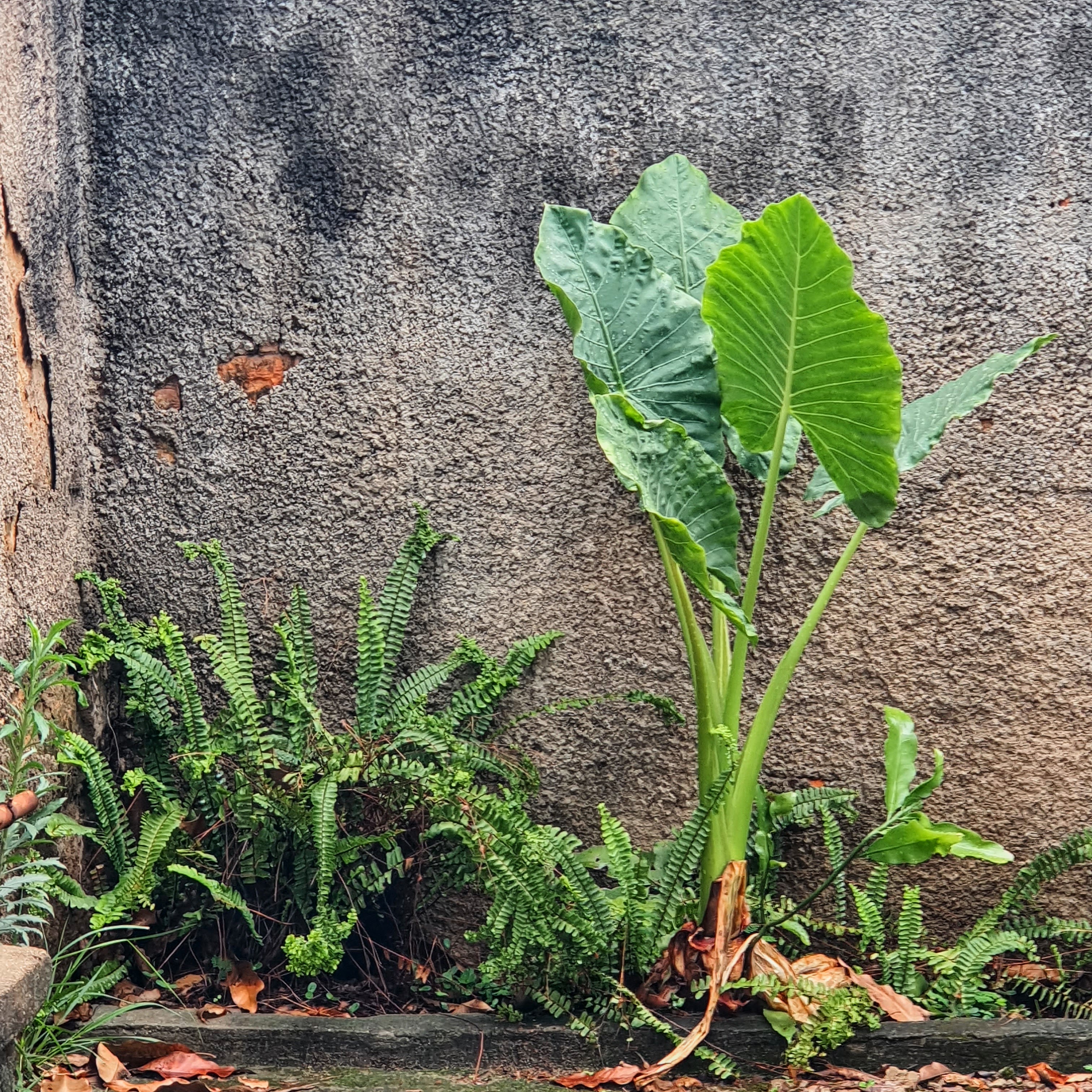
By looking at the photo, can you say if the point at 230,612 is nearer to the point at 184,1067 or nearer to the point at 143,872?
the point at 143,872

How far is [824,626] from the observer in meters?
2.57

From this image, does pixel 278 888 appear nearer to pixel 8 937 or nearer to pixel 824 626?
pixel 8 937

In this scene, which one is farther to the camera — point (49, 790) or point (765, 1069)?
point (49, 790)

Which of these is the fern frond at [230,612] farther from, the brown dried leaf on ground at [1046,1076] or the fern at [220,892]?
the brown dried leaf on ground at [1046,1076]

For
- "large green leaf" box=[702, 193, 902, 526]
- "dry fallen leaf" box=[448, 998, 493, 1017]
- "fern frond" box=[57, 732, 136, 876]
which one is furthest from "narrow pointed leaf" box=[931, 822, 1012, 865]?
"fern frond" box=[57, 732, 136, 876]

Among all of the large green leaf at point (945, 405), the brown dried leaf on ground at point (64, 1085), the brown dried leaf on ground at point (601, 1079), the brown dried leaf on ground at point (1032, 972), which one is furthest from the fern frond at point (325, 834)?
the brown dried leaf on ground at point (1032, 972)

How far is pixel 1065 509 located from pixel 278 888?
2270 mm

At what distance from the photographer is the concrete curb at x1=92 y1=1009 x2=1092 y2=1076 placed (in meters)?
2.08

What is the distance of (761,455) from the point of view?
237 centimetres

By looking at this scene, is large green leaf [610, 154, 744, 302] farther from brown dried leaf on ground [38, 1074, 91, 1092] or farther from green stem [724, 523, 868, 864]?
brown dried leaf on ground [38, 1074, 91, 1092]

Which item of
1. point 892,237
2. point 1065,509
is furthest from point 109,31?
point 1065,509

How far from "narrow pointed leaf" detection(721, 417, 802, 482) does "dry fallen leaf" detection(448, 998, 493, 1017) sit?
4.75 ft

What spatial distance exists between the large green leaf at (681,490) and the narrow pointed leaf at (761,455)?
0.72 ft

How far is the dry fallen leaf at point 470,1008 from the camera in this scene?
7.52 ft
